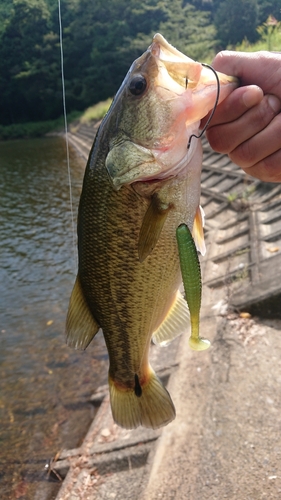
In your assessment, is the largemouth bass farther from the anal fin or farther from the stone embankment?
the stone embankment

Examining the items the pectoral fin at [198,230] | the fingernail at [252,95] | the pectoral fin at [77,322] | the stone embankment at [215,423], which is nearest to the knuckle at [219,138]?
the fingernail at [252,95]

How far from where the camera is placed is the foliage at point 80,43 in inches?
2089

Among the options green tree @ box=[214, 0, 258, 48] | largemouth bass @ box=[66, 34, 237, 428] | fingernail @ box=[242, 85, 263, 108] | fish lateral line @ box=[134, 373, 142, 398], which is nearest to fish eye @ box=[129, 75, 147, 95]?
largemouth bass @ box=[66, 34, 237, 428]

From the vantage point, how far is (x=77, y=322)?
Answer: 193 cm

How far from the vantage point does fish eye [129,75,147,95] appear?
5.06 feet

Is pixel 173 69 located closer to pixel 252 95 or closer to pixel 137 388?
pixel 252 95

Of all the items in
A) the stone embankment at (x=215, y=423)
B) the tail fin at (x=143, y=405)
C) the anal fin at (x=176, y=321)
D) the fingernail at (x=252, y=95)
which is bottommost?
the stone embankment at (x=215, y=423)

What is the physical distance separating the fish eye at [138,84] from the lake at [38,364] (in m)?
3.90

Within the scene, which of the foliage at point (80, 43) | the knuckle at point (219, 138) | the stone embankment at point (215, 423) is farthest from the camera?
the foliage at point (80, 43)

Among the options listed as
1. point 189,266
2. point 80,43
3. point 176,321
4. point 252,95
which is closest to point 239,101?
point 252,95

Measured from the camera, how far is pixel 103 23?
5903 cm

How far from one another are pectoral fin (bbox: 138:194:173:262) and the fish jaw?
103 mm

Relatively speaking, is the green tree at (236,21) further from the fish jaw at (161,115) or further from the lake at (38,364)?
the fish jaw at (161,115)

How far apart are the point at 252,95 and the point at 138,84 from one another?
1.48 ft
